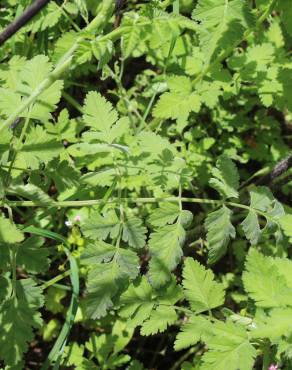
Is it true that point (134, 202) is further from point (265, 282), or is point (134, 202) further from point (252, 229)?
point (265, 282)

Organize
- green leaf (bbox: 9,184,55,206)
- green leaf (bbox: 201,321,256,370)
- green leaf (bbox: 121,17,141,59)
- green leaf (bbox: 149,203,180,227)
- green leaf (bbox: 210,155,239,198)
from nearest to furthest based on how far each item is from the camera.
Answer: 1. green leaf (bbox: 121,17,141,59)
2. green leaf (bbox: 201,321,256,370)
3. green leaf (bbox: 9,184,55,206)
4. green leaf (bbox: 149,203,180,227)
5. green leaf (bbox: 210,155,239,198)

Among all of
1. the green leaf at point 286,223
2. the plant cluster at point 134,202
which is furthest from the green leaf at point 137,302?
the green leaf at point 286,223

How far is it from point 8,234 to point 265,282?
0.95 metres

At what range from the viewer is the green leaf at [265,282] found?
178 cm

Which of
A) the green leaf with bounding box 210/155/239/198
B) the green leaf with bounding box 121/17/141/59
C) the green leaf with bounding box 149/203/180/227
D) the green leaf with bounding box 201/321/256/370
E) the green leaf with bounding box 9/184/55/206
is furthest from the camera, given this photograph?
the green leaf with bounding box 210/155/239/198

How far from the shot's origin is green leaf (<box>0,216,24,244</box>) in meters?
1.63

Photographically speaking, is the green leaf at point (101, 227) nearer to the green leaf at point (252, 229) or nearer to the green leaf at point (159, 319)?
the green leaf at point (159, 319)

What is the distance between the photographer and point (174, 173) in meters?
2.10

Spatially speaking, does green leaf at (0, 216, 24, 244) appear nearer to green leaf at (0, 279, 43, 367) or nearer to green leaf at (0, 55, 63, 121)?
green leaf at (0, 279, 43, 367)

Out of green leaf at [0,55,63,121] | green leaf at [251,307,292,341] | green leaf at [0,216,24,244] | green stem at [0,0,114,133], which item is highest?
green stem at [0,0,114,133]

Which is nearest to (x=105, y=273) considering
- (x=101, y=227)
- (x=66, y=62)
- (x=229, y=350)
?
(x=101, y=227)

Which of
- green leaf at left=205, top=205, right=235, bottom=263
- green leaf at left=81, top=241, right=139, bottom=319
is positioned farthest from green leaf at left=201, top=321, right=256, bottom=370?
green leaf at left=81, top=241, right=139, bottom=319

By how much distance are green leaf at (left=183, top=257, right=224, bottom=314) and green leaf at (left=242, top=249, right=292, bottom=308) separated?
0.19 meters

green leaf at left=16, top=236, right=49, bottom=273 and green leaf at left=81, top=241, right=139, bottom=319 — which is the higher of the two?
green leaf at left=16, top=236, right=49, bottom=273
